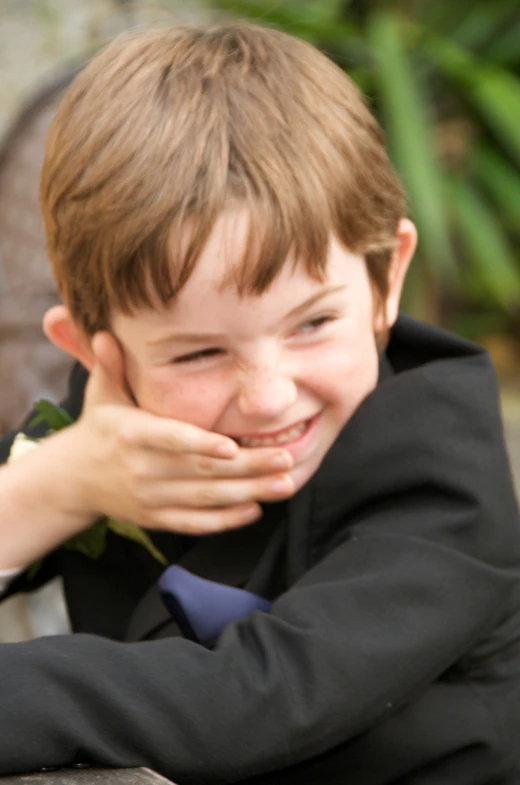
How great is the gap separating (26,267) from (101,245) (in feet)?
4.18

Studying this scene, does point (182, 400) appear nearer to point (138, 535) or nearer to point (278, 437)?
point (278, 437)

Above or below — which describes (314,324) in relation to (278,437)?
above

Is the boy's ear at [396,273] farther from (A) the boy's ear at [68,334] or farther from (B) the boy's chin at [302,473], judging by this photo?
(A) the boy's ear at [68,334]

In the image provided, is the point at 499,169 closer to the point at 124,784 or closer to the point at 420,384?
the point at 420,384

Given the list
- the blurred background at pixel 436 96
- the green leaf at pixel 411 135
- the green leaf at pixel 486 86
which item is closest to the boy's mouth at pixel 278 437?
the blurred background at pixel 436 96

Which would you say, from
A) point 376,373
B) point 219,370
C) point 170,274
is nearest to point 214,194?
point 170,274

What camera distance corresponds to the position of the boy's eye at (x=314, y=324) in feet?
5.13

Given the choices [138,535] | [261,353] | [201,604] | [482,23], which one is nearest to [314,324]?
[261,353]

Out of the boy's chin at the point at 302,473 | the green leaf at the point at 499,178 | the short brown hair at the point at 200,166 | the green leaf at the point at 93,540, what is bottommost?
the green leaf at the point at 499,178

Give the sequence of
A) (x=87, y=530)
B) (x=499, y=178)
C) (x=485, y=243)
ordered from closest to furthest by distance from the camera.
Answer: (x=87, y=530)
(x=485, y=243)
(x=499, y=178)

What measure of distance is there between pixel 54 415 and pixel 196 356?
0.54 meters

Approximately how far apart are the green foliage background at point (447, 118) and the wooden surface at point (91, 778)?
4.57 meters

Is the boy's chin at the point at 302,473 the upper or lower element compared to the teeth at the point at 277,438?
lower

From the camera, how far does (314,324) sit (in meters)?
1.58
